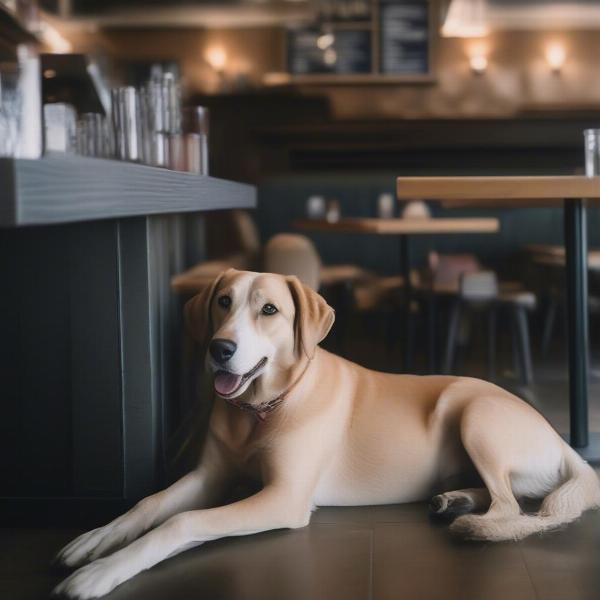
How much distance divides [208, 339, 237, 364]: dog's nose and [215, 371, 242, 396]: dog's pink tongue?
2.9 inches

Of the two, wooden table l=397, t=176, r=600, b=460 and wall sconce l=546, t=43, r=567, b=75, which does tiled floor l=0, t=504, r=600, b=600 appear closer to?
wooden table l=397, t=176, r=600, b=460

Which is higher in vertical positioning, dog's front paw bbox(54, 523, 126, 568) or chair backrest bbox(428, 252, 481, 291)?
chair backrest bbox(428, 252, 481, 291)

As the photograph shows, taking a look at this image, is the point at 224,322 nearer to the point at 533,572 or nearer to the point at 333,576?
the point at 333,576

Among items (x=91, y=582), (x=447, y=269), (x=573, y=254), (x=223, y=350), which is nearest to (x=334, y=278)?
(x=447, y=269)

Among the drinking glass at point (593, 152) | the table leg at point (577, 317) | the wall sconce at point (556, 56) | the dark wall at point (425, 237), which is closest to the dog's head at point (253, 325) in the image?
the table leg at point (577, 317)

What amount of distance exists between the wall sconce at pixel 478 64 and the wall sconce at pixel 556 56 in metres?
0.62

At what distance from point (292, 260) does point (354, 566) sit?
2.22 meters

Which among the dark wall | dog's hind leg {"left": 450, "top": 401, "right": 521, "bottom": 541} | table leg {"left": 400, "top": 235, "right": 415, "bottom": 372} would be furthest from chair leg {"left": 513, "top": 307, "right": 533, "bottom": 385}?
dog's hind leg {"left": 450, "top": 401, "right": 521, "bottom": 541}

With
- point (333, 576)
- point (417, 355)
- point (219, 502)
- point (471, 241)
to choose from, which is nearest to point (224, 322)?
point (219, 502)

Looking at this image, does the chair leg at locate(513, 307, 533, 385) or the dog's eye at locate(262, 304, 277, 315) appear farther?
the chair leg at locate(513, 307, 533, 385)

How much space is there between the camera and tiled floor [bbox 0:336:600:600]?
1884mm

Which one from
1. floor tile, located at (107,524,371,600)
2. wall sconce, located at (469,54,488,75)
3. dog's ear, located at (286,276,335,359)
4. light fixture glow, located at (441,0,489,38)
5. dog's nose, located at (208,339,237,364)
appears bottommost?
floor tile, located at (107,524,371,600)

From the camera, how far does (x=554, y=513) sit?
226cm

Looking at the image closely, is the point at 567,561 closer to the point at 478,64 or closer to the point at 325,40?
the point at 325,40
